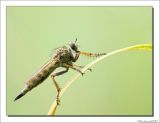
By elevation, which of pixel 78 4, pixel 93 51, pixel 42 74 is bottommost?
pixel 42 74

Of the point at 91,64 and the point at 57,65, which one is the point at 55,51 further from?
the point at 91,64

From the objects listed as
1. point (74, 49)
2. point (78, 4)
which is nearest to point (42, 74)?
point (74, 49)

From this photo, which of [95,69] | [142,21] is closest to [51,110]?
[95,69]

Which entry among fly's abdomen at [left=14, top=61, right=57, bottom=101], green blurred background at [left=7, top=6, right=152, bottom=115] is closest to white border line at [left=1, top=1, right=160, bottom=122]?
green blurred background at [left=7, top=6, right=152, bottom=115]

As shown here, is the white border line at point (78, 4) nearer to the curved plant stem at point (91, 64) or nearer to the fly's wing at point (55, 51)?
the curved plant stem at point (91, 64)

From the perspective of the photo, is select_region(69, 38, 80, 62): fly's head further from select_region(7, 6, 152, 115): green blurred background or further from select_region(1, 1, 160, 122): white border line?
select_region(1, 1, 160, 122): white border line

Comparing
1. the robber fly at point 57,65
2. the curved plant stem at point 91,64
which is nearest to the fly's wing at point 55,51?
the robber fly at point 57,65

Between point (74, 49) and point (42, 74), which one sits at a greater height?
point (74, 49)
